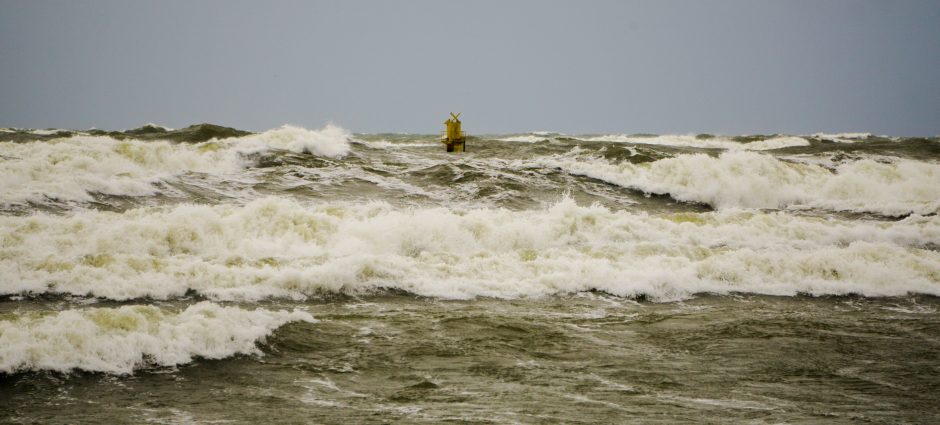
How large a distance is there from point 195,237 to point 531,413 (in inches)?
293

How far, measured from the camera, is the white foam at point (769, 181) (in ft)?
62.1

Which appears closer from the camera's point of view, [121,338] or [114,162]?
[121,338]

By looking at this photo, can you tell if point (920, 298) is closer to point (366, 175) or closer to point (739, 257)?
point (739, 257)

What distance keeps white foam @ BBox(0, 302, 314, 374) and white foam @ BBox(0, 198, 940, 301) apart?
2.06 metres

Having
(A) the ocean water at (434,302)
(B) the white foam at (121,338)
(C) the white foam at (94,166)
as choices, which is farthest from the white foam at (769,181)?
(B) the white foam at (121,338)

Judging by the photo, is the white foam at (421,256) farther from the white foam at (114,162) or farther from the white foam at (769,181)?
the white foam at (769,181)

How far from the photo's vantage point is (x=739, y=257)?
1112 centimetres

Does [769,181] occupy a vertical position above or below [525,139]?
below

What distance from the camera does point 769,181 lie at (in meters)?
20.2

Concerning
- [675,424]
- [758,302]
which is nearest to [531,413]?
[675,424]

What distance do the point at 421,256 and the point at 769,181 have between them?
13571 mm

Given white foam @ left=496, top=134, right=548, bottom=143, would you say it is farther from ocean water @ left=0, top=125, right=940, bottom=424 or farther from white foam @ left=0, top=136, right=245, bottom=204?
white foam @ left=0, top=136, right=245, bottom=204

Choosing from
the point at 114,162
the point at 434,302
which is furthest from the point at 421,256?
the point at 114,162

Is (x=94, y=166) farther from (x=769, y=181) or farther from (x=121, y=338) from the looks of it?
(x=769, y=181)
